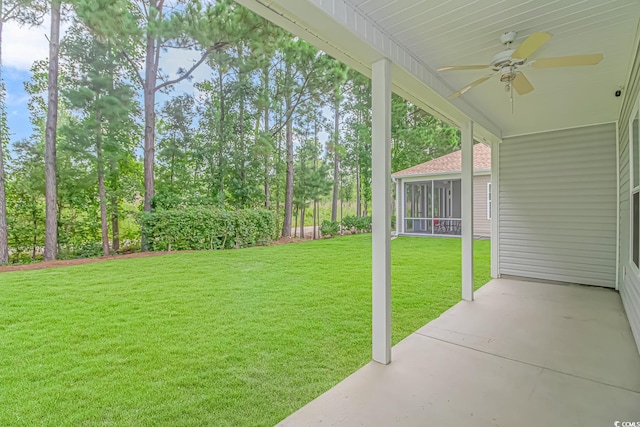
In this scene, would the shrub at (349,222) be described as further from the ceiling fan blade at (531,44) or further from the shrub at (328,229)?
the ceiling fan blade at (531,44)

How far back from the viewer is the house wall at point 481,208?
1043 cm

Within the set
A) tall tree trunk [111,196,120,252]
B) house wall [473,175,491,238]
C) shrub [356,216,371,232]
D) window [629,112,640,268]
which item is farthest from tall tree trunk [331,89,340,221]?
window [629,112,640,268]

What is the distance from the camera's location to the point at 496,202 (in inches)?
215

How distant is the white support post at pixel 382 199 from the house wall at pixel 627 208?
1.95m

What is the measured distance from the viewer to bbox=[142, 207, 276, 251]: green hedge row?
25.6 feet

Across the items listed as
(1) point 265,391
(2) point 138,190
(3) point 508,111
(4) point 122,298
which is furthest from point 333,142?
(1) point 265,391

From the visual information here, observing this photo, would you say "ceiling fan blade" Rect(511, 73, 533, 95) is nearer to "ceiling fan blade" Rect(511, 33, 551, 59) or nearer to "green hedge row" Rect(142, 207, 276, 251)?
"ceiling fan blade" Rect(511, 33, 551, 59)

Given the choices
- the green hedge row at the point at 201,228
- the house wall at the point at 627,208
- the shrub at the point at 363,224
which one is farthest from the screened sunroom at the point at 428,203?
the house wall at the point at 627,208

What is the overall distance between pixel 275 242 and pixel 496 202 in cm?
673

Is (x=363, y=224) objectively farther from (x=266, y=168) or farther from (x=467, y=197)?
(x=467, y=197)

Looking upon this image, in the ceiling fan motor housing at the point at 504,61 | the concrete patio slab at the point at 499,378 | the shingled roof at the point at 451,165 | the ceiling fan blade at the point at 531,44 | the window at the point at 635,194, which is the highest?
the shingled roof at the point at 451,165

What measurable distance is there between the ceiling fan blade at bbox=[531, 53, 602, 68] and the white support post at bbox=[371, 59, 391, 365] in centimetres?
107

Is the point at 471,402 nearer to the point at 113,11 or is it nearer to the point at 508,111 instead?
the point at 508,111

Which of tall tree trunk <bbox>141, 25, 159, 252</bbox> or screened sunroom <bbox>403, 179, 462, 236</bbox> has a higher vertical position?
tall tree trunk <bbox>141, 25, 159, 252</bbox>
